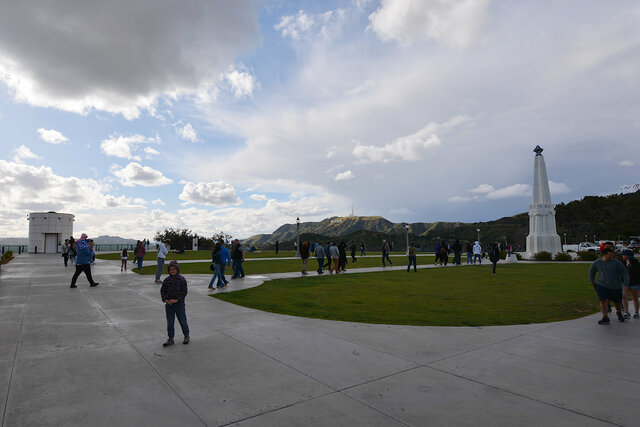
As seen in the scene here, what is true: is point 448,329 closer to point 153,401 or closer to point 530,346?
point 530,346

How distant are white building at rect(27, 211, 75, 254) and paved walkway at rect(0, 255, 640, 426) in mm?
48911

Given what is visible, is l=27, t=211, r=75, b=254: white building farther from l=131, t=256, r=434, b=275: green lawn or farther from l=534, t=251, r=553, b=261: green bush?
Result: l=534, t=251, r=553, b=261: green bush

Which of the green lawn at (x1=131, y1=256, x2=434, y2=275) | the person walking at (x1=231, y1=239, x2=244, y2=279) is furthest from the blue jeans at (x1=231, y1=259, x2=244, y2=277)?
the green lawn at (x1=131, y1=256, x2=434, y2=275)

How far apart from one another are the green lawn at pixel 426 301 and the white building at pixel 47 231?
47097mm

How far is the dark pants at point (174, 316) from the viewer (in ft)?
18.3

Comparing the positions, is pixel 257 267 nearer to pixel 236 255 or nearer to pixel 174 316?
pixel 236 255

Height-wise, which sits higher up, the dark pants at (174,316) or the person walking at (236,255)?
the person walking at (236,255)

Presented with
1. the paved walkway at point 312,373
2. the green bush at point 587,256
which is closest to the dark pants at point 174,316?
the paved walkway at point 312,373

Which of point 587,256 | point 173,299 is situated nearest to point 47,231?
point 173,299

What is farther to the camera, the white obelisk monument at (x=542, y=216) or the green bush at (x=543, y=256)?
the white obelisk monument at (x=542, y=216)

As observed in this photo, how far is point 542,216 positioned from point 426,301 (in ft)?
97.5

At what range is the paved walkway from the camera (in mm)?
3275

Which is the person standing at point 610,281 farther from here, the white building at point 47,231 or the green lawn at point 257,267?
the white building at point 47,231

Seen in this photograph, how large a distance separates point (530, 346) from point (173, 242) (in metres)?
67.4
